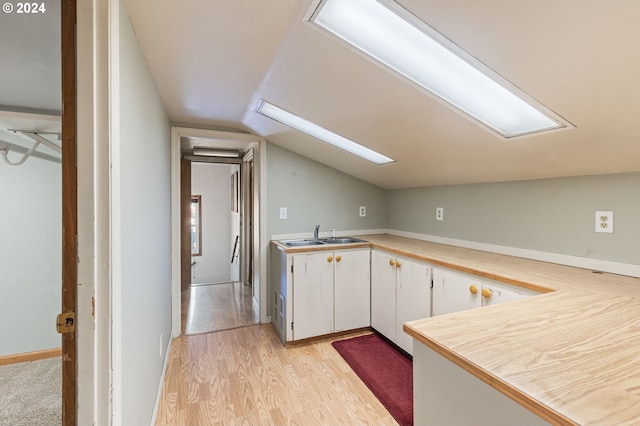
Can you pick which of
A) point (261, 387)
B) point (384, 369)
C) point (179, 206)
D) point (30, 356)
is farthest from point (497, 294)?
point (30, 356)

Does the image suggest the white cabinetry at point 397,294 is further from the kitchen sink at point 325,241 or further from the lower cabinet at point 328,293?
the kitchen sink at point 325,241

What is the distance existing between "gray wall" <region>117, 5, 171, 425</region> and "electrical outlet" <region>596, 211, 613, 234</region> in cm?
237

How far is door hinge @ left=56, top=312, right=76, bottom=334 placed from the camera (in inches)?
33.4

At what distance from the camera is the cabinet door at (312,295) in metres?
2.48

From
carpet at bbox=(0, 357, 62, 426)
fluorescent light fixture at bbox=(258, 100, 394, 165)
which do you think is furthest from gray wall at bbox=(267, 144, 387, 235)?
carpet at bbox=(0, 357, 62, 426)

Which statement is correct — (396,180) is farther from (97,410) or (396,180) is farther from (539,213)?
(97,410)

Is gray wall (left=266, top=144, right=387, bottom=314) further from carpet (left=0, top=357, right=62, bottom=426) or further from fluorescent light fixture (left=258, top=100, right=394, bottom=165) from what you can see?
carpet (left=0, top=357, right=62, bottom=426)

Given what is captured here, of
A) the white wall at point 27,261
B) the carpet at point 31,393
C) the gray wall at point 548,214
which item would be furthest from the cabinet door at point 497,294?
the white wall at point 27,261

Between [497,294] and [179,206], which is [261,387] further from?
[179,206]

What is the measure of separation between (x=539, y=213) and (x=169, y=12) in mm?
2366

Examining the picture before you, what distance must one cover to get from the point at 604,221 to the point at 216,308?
3.58 m

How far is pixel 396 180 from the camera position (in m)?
2.96

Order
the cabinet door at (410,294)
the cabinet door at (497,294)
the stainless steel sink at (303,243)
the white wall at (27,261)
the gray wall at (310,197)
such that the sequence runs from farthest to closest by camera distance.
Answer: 1. the gray wall at (310,197)
2. the stainless steel sink at (303,243)
3. the cabinet door at (410,294)
4. the white wall at (27,261)
5. the cabinet door at (497,294)

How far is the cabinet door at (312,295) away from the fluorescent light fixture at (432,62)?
1628 millimetres
